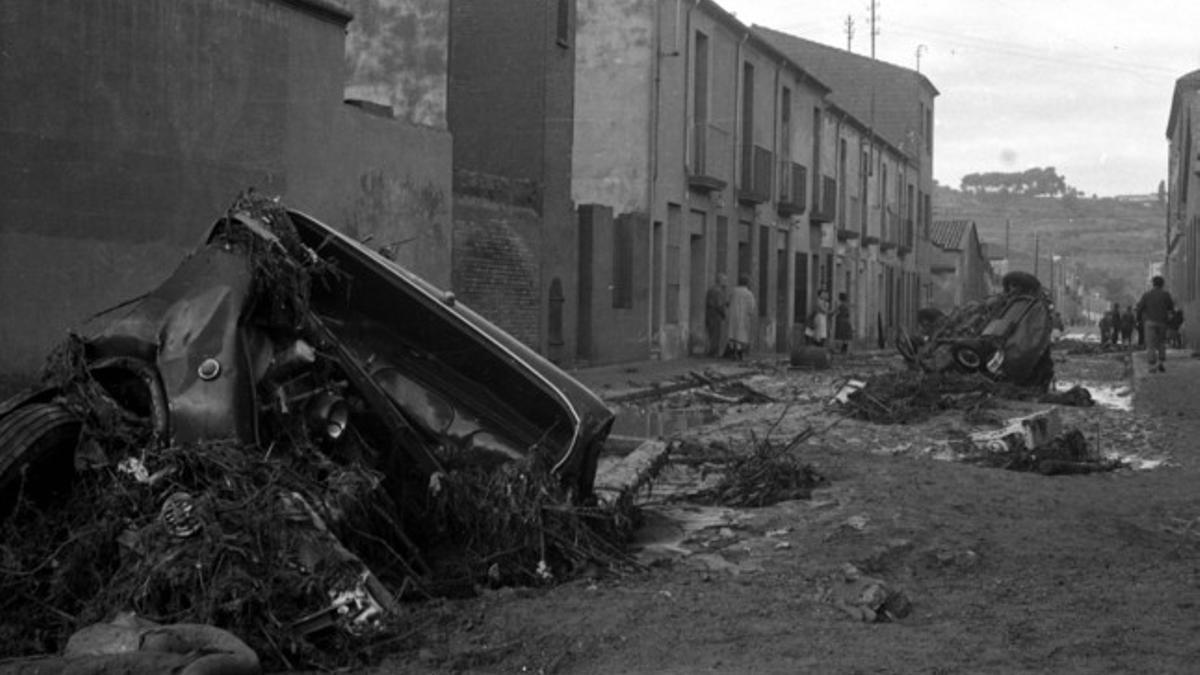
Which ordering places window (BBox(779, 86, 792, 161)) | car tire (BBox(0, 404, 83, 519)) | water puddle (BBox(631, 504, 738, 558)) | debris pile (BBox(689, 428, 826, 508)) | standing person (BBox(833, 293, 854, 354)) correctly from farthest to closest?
standing person (BBox(833, 293, 854, 354))
window (BBox(779, 86, 792, 161))
debris pile (BBox(689, 428, 826, 508))
water puddle (BBox(631, 504, 738, 558))
car tire (BBox(0, 404, 83, 519))

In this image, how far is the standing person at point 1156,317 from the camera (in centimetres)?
2725

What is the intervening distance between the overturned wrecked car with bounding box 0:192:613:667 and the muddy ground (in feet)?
1.62

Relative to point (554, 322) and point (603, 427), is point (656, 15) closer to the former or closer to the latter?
point (554, 322)

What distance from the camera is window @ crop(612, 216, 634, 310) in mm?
28672

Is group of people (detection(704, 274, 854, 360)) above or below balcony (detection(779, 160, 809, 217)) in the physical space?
below

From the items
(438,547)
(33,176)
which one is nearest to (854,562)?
(438,547)

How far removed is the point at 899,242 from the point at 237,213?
172ft

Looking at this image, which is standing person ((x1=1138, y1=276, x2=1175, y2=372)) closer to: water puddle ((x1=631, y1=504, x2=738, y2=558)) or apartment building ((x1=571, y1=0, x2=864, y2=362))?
apartment building ((x1=571, y1=0, x2=864, y2=362))

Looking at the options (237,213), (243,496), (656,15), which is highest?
(656,15)

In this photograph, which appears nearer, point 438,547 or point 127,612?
point 127,612

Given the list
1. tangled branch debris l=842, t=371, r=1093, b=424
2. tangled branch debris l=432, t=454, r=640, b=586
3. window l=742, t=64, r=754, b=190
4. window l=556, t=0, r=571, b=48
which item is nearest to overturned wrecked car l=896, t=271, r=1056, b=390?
tangled branch debris l=842, t=371, r=1093, b=424

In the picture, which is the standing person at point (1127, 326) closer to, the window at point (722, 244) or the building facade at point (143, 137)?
the window at point (722, 244)

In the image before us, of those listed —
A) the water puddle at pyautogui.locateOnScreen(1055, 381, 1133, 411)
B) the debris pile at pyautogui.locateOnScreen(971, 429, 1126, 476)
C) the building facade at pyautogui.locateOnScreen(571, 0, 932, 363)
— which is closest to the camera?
the debris pile at pyautogui.locateOnScreen(971, 429, 1126, 476)

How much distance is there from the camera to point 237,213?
23.2ft
